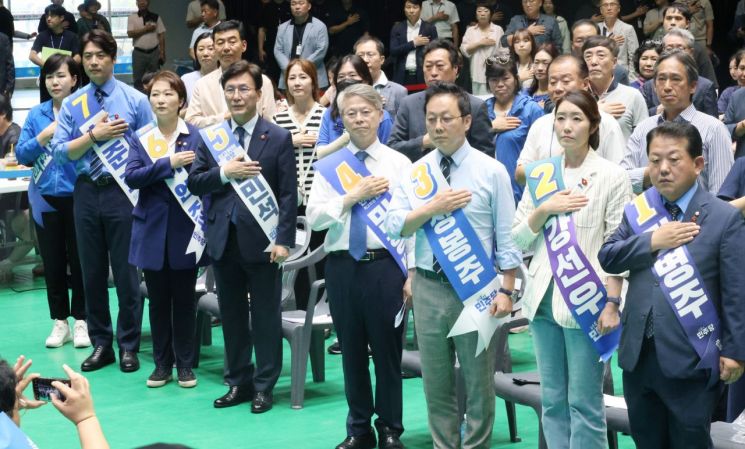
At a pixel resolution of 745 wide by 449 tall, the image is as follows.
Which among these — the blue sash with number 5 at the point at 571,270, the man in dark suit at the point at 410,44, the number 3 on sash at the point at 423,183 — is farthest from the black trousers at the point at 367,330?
the man in dark suit at the point at 410,44

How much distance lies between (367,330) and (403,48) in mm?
7163

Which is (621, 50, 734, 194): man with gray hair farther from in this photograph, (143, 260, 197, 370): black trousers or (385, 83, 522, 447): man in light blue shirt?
(143, 260, 197, 370): black trousers

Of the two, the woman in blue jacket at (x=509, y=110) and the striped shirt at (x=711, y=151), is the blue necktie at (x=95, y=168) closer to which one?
the woman in blue jacket at (x=509, y=110)

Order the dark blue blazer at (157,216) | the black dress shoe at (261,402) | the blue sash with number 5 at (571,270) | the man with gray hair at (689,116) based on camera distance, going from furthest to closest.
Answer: the dark blue blazer at (157,216)
the black dress shoe at (261,402)
the man with gray hair at (689,116)
the blue sash with number 5 at (571,270)

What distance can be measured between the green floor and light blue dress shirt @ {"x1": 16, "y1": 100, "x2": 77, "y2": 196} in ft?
3.11

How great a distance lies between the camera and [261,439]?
17.4ft

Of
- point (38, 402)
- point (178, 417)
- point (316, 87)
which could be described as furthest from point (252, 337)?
point (38, 402)

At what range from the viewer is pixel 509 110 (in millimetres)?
6426

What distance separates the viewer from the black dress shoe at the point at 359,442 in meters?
5.03

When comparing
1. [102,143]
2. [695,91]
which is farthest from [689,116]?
[102,143]

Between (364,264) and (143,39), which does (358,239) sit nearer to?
(364,264)

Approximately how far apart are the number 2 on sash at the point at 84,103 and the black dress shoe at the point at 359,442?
2435 mm

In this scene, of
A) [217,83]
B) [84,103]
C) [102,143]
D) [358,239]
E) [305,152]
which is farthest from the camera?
[217,83]

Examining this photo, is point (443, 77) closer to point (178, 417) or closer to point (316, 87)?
point (316, 87)
